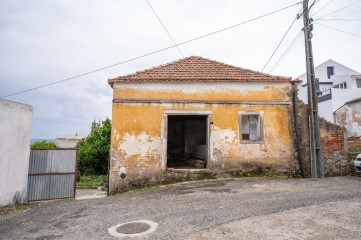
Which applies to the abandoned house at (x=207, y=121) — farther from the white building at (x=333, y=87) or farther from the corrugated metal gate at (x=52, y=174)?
the white building at (x=333, y=87)

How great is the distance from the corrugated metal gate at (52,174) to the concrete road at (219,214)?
0.69 m

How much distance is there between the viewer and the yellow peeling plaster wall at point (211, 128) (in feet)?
33.9

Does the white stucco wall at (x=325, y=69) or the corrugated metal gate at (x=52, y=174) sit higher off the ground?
the white stucco wall at (x=325, y=69)

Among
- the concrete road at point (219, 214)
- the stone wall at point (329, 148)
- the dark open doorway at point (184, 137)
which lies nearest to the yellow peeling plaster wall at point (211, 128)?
the stone wall at point (329, 148)

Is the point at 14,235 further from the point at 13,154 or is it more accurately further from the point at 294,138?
the point at 294,138

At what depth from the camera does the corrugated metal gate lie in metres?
9.08

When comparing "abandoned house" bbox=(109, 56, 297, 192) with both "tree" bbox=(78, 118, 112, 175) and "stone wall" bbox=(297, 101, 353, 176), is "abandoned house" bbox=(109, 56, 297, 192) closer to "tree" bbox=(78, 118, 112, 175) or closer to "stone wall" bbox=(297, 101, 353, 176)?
"stone wall" bbox=(297, 101, 353, 176)

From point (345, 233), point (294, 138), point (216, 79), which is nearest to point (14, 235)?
point (345, 233)

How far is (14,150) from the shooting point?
26.8 feet

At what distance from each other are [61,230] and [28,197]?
442 cm

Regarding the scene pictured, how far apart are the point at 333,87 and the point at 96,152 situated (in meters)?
30.7

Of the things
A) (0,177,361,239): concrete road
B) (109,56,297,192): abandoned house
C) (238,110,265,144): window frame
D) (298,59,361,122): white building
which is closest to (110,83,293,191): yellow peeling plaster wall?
(109,56,297,192): abandoned house

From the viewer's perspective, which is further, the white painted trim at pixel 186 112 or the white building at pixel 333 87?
the white building at pixel 333 87

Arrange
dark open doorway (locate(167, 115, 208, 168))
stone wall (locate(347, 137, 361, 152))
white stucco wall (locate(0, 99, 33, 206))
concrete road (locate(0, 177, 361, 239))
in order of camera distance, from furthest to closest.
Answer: dark open doorway (locate(167, 115, 208, 168))
stone wall (locate(347, 137, 361, 152))
white stucco wall (locate(0, 99, 33, 206))
concrete road (locate(0, 177, 361, 239))
